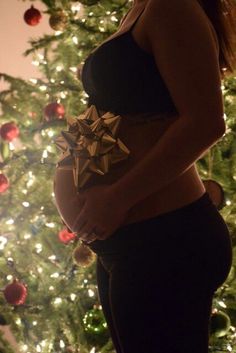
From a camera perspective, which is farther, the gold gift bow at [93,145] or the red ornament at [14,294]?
the red ornament at [14,294]

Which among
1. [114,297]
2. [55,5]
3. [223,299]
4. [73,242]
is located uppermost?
[55,5]

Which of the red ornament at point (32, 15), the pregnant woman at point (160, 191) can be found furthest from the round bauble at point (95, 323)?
the red ornament at point (32, 15)

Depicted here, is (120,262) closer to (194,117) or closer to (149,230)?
(149,230)

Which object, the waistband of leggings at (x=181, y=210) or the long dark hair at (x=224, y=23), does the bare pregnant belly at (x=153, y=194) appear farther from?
the long dark hair at (x=224, y=23)

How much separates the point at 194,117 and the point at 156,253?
20 cm

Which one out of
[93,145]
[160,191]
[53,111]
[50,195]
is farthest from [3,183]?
[160,191]

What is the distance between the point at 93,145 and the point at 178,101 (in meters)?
0.19

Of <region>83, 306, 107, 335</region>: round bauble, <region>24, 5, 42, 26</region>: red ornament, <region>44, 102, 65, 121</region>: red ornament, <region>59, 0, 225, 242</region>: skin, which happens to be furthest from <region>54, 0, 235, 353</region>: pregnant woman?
<region>24, 5, 42, 26</region>: red ornament

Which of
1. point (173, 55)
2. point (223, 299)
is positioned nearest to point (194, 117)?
point (173, 55)

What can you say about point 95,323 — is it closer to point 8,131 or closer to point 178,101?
point 8,131

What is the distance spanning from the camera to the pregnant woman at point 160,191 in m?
0.50

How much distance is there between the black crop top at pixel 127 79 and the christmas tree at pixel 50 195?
28.4 inches

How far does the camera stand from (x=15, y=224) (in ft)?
4.87

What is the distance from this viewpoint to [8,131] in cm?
141
